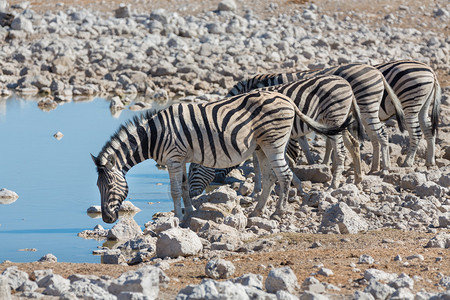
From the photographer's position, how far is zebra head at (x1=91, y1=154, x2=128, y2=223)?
9859mm

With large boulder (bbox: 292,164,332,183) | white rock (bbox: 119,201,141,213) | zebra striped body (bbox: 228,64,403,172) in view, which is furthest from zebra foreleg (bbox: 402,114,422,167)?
white rock (bbox: 119,201,141,213)

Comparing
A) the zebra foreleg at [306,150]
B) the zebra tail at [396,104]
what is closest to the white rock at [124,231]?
the zebra foreleg at [306,150]

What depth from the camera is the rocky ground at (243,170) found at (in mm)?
6566

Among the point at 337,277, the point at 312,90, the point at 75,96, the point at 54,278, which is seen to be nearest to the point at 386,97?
the point at 312,90

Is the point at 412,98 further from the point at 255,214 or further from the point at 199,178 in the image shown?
the point at 255,214

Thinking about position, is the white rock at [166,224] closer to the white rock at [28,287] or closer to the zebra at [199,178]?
the zebra at [199,178]

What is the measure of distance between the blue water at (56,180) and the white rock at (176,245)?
3.26 ft

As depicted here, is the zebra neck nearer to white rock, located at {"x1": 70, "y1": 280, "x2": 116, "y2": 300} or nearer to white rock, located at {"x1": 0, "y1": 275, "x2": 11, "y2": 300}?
white rock, located at {"x1": 70, "y1": 280, "x2": 116, "y2": 300}

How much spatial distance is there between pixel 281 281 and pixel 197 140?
4.01 meters

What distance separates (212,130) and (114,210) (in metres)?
1.48

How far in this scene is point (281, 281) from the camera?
6.24 m

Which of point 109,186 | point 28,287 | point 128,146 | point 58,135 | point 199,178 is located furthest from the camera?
point 58,135

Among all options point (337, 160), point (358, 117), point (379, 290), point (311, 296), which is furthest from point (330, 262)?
point (358, 117)

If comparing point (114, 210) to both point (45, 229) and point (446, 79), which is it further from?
point (446, 79)
